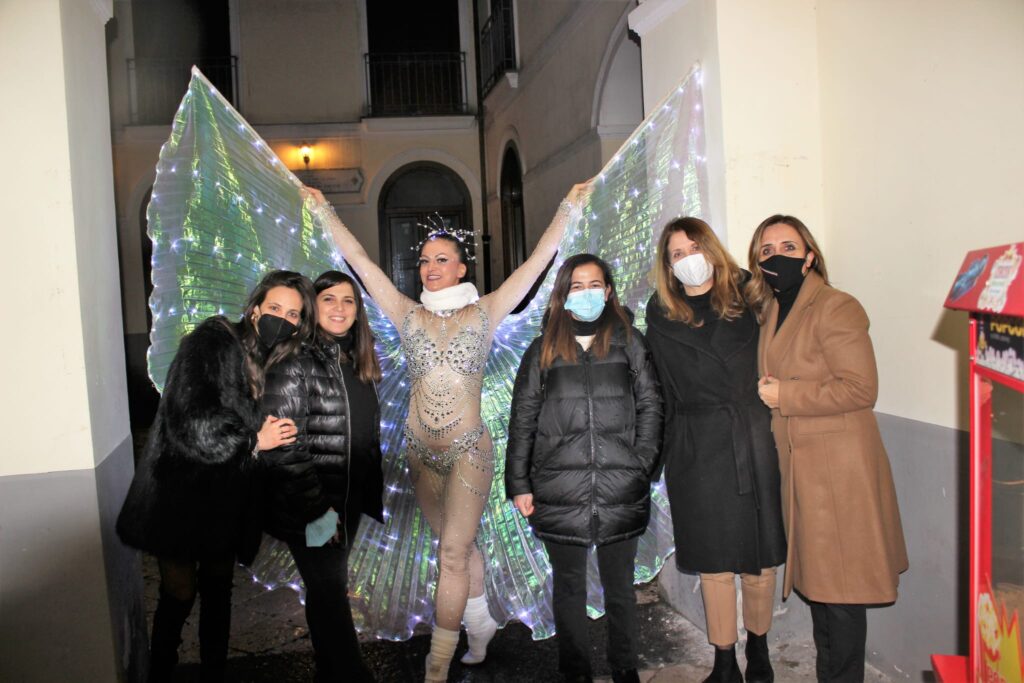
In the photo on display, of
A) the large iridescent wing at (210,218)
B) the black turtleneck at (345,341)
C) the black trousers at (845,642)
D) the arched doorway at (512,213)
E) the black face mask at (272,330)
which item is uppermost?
the arched doorway at (512,213)

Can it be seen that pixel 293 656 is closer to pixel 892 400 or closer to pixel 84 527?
pixel 84 527

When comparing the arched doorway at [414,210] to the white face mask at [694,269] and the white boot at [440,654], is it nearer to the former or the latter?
the white boot at [440,654]

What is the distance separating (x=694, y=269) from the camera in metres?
2.64

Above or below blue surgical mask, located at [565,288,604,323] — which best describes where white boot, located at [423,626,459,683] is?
below

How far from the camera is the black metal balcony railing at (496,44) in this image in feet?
32.9

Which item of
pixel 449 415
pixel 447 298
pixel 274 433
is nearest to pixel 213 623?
pixel 274 433

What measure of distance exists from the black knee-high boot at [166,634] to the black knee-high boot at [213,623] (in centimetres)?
6

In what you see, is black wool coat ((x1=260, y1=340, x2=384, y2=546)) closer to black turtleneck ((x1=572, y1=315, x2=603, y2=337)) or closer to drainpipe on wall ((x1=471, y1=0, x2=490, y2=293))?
black turtleneck ((x1=572, y1=315, x2=603, y2=337))

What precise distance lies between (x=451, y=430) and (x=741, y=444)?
99 cm

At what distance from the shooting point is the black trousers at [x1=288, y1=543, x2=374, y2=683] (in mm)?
2617

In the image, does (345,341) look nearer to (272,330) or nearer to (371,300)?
(272,330)

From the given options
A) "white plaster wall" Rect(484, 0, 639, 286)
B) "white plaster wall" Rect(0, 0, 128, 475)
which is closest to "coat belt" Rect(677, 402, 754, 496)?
"white plaster wall" Rect(0, 0, 128, 475)

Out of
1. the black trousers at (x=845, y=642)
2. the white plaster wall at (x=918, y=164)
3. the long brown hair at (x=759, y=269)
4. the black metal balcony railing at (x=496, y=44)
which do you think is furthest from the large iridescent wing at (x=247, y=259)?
the black metal balcony railing at (x=496, y=44)

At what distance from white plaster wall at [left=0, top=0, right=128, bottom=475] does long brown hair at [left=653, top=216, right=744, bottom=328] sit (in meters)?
1.98
